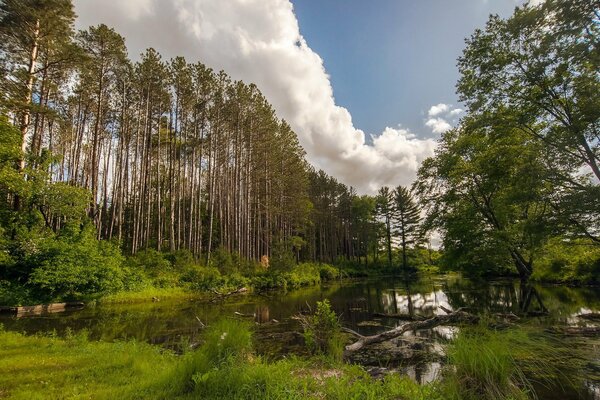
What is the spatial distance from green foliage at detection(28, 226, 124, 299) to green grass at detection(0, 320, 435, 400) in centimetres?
941

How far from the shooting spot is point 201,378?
4.30m

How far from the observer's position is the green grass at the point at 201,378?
13.8ft

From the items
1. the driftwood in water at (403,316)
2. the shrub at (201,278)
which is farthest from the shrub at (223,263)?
the driftwood in water at (403,316)

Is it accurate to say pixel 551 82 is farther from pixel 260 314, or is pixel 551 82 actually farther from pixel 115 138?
pixel 115 138

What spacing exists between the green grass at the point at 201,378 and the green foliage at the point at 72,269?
9.41 m

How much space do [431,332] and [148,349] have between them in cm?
838

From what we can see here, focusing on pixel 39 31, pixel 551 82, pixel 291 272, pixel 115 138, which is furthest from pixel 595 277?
pixel 115 138

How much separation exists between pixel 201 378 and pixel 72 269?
1436 cm

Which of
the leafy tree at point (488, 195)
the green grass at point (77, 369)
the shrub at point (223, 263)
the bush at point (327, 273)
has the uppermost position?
the leafy tree at point (488, 195)

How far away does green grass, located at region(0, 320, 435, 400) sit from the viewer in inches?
165

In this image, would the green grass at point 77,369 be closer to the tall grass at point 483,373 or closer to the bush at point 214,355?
the bush at point 214,355

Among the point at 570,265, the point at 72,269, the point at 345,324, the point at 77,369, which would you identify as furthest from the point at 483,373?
the point at 570,265

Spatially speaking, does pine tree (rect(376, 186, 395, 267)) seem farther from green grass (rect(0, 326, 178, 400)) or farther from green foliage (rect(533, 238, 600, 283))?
green grass (rect(0, 326, 178, 400))

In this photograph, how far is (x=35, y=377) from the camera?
5.19m
